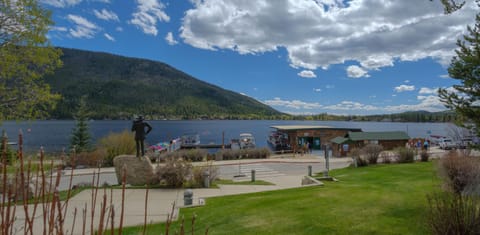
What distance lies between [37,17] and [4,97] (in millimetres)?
3059

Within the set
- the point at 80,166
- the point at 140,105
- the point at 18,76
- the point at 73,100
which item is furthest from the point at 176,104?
the point at 18,76

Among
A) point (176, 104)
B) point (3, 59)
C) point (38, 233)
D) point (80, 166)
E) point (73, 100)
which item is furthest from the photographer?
point (176, 104)

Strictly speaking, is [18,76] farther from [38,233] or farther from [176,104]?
[176,104]

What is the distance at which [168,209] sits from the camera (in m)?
8.48

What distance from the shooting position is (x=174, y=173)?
12539mm

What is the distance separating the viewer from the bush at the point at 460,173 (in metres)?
6.96

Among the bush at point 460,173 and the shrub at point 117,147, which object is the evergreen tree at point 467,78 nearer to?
the bush at point 460,173

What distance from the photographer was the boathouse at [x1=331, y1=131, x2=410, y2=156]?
3066 cm

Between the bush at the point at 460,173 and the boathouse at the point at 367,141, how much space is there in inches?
907

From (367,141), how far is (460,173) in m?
24.7

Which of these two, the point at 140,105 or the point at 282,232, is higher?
the point at 140,105

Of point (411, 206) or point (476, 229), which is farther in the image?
point (411, 206)

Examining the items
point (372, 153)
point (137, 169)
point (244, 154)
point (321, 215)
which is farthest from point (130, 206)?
point (244, 154)

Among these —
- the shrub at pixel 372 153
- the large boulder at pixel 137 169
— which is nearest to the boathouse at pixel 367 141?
the shrub at pixel 372 153
